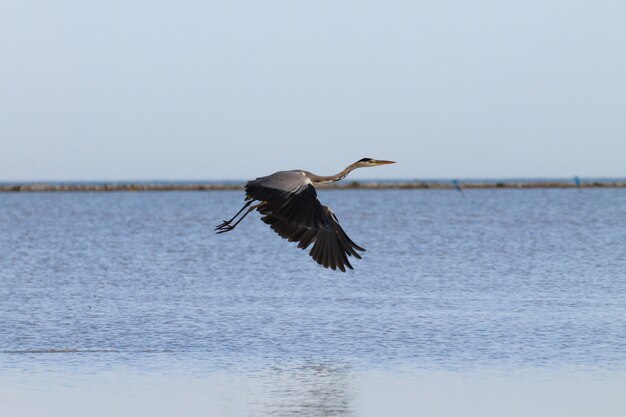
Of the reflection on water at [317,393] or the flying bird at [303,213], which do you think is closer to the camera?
the reflection on water at [317,393]

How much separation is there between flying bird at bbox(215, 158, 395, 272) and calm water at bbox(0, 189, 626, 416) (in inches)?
57.2

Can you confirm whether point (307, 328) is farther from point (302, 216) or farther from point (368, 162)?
point (302, 216)

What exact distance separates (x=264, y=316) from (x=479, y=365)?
557 cm

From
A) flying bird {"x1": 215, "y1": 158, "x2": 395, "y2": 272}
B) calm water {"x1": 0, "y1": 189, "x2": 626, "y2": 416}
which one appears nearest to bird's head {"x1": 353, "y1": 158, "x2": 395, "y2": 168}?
flying bird {"x1": 215, "y1": 158, "x2": 395, "y2": 272}

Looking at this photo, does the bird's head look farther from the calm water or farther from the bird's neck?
the calm water

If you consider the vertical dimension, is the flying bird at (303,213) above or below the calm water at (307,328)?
above

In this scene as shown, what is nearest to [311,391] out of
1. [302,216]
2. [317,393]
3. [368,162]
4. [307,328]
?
[317,393]

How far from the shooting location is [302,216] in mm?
12711

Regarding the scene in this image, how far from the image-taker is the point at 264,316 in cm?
1927

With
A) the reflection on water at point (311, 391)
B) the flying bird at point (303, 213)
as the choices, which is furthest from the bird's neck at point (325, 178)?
the reflection on water at point (311, 391)

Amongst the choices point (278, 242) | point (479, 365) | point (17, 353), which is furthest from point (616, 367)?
point (278, 242)

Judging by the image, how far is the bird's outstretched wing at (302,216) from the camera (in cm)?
1274

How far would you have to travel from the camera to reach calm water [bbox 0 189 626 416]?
1280 cm

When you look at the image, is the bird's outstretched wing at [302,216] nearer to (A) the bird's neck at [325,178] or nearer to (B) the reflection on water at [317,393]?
(A) the bird's neck at [325,178]
